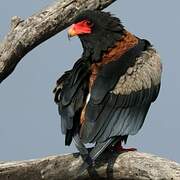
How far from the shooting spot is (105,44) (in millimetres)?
7816

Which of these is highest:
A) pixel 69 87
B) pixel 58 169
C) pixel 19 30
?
pixel 19 30

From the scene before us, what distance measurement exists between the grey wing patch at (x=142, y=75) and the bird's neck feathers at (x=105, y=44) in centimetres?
19

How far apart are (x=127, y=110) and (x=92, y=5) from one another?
106 cm

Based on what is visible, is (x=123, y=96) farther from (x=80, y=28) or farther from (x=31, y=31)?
(x=31, y=31)

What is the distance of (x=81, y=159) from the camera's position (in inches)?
272

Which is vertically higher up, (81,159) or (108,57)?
(108,57)

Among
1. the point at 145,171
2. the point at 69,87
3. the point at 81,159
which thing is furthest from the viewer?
the point at 69,87

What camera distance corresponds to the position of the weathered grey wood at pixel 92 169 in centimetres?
645

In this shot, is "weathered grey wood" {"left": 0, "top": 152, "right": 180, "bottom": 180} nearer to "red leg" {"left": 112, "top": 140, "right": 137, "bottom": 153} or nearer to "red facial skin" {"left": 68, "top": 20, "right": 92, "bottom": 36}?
"red leg" {"left": 112, "top": 140, "right": 137, "bottom": 153}

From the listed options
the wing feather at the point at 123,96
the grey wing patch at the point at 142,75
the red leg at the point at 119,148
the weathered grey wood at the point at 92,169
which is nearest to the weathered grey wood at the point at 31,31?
the wing feather at the point at 123,96

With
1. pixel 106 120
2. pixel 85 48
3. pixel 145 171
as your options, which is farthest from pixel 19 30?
pixel 145 171

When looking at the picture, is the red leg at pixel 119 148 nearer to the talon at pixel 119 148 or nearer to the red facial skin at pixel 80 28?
the talon at pixel 119 148

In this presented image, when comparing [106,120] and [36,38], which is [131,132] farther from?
[36,38]

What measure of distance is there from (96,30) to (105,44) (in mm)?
217
